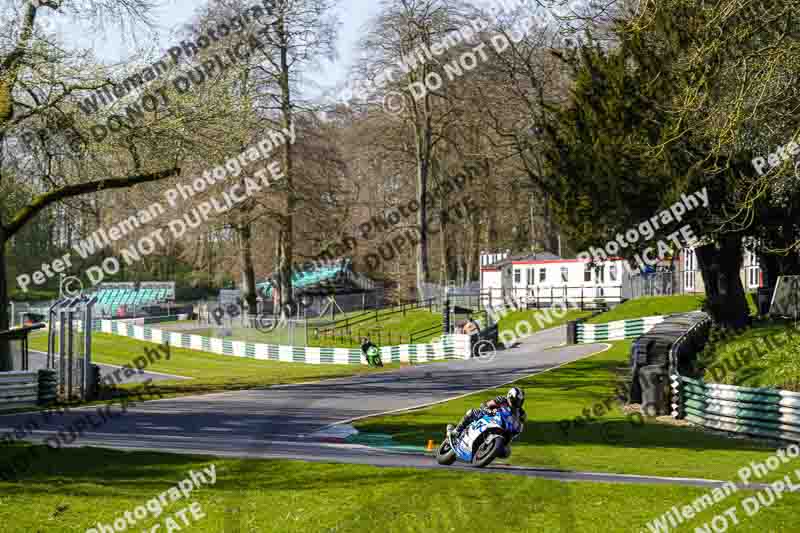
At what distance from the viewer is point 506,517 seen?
942cm

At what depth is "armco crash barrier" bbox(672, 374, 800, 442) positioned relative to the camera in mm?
17156

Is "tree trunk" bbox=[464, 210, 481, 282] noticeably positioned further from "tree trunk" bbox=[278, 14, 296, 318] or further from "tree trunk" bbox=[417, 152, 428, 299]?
"tree trunk" bbox=[278, 14, 296, 318]

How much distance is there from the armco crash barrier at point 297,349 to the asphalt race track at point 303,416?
2.92 m

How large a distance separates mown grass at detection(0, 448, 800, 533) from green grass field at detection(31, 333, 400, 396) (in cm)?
1436

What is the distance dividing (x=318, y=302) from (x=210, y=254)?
8.44m

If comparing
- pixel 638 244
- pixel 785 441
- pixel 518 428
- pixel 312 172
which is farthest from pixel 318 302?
pixel 518 428

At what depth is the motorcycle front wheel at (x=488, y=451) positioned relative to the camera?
38.7ft

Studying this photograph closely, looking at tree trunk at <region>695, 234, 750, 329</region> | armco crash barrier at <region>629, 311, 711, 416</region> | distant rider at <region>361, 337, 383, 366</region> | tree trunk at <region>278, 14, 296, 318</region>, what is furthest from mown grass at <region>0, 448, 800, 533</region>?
tree trunk at <region>278, 14, 296, 318</region>

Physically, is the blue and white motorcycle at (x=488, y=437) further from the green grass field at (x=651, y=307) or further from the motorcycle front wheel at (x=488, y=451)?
the green grass field at (x=651, y=307)

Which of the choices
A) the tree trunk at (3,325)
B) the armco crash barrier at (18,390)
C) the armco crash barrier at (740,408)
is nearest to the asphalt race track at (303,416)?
the armco crash barrier at (18,390)

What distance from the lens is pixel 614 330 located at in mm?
39594

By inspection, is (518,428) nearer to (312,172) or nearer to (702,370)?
(702,370)

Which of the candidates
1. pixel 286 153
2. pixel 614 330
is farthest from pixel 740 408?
pixel 286 153

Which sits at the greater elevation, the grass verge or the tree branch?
the tree branch
